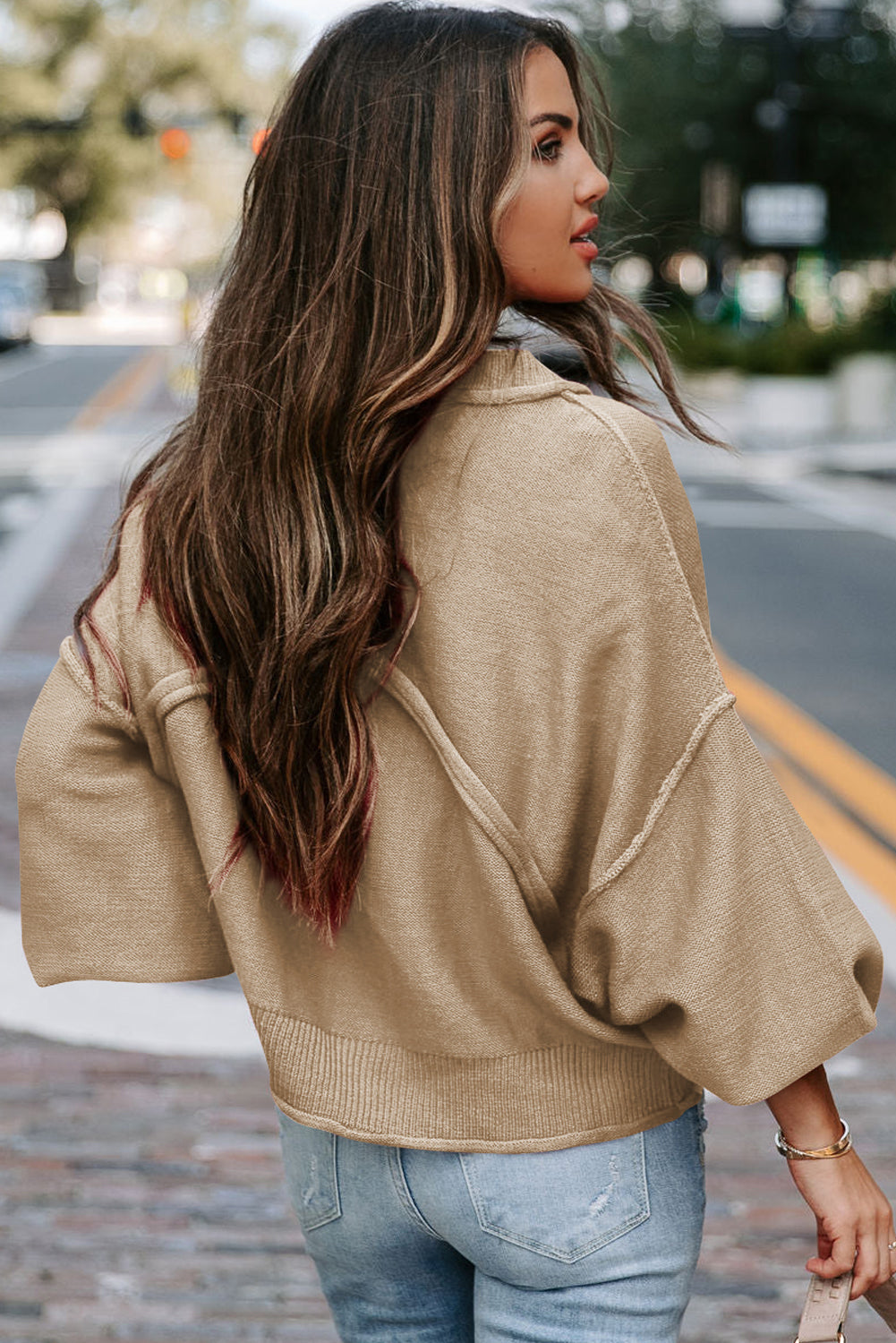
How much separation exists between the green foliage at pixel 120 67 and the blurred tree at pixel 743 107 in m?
46.0

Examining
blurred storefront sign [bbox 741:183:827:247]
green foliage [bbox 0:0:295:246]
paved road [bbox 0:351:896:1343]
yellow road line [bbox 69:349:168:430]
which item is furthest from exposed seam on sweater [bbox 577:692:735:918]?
green foliage [bbox 0:0:295:246]

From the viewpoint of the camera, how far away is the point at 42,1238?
3.05 metres

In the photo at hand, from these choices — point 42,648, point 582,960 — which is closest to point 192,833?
point 582,960

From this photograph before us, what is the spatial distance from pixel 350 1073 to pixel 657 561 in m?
0.52

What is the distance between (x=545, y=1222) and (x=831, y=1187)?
0.76 ft

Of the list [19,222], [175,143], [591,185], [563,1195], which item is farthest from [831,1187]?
[19,222]

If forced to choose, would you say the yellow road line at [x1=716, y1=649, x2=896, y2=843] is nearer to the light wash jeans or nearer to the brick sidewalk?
the brick sidewalk

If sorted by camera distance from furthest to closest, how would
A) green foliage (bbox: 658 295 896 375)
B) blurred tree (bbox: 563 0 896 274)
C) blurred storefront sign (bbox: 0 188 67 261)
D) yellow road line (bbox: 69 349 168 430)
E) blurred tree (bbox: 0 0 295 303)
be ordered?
1. blurred storefront sign (bbox: 0 188 67 261)
2. blurred tree (bbox: 0 0 295 303)
3. blurred tree (bbox: 563 0 896 274)
4. yellow road line (bbox: 69 349 168 430)
5. green foliage (bbox: 658 295 896 375)

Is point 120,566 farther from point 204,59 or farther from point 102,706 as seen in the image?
point 204,59

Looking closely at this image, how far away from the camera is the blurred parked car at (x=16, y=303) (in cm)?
4094

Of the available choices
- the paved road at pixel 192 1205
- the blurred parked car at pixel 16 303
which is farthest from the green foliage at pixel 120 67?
the paved road at pixel 192 1205

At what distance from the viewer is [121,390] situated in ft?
91.6

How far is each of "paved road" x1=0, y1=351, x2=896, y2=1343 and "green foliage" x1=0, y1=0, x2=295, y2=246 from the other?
235 feet

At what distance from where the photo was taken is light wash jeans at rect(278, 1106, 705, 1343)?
139cm
